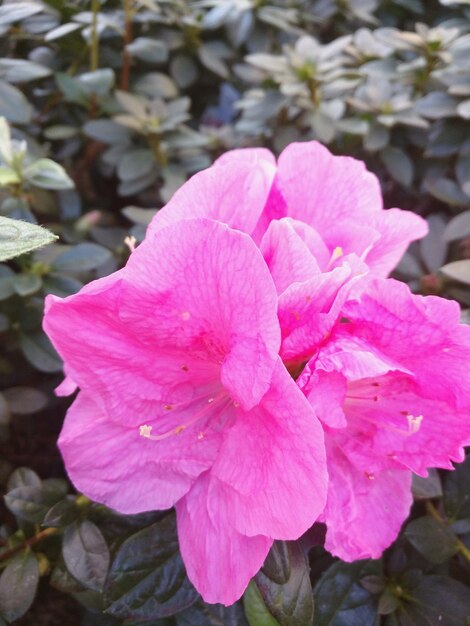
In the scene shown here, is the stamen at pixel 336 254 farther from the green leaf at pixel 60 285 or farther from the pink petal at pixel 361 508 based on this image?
the green leaf at pixel 60 285

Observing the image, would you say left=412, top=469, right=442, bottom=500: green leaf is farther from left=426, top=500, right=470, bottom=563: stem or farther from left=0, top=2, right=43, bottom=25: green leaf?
left=0, top=2, right=43, bottom=25: green leaf

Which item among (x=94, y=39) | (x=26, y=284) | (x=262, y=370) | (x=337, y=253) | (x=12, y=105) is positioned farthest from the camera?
(x=94, y=39)

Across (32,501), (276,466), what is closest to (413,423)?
(276,466)

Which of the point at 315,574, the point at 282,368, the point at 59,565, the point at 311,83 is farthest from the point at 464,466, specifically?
the point at 311,83

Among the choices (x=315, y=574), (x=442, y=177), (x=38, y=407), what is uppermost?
(x=442, y=177)

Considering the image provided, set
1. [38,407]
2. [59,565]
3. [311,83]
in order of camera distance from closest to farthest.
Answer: [59,565] → [38,407] → [311,83]

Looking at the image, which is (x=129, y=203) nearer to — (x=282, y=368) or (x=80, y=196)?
(x=80, y=196)

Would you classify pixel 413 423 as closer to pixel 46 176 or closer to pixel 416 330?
pixel 416 330
